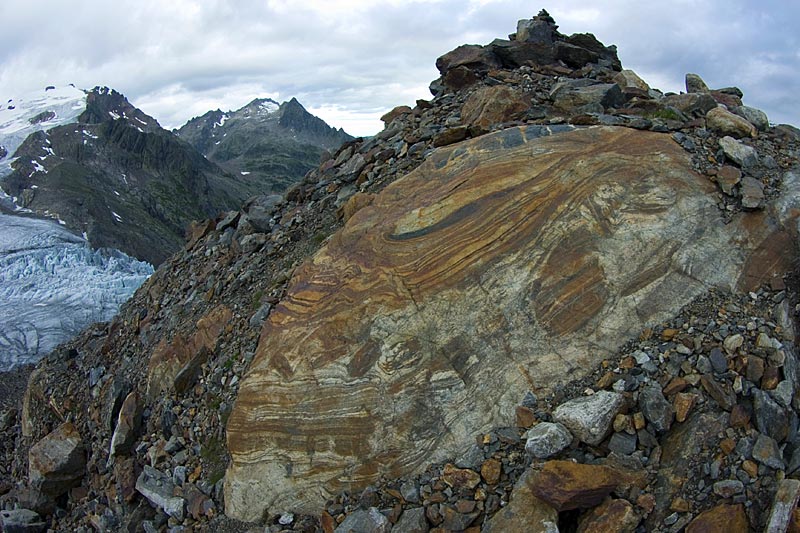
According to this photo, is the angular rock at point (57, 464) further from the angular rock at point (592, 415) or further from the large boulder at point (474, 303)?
the angular rock at point (592, 415)

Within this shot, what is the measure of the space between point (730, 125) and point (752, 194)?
2.65 metres

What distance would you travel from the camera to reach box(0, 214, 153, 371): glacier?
52750 mm

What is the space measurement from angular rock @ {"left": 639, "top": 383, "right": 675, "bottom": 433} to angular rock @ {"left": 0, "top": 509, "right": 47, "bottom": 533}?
14.6 metres

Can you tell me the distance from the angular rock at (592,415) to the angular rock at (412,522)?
8.32 feet

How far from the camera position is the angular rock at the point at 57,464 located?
14.1 meters

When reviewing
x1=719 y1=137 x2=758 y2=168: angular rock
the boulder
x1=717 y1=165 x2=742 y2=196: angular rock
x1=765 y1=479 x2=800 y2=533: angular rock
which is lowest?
x1=765 y1=479 x2=800 y2=533: angular rock

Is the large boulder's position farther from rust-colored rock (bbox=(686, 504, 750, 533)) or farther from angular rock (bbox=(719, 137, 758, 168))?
rust-colored rock (bbox=(686, 504, 750, 533))

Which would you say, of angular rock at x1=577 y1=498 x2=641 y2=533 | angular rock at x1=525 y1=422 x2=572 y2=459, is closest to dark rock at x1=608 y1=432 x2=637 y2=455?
angular rock at x1=525 y1=422 x2=572 y2=459

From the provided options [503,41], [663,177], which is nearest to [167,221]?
[503,41]

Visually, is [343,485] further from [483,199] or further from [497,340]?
[483,199]

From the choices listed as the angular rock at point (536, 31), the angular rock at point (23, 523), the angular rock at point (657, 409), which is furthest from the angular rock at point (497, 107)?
the angular rock at point (23, 523)

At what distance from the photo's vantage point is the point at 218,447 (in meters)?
11.1

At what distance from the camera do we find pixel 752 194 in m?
10.1

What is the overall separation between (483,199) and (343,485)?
577cm
